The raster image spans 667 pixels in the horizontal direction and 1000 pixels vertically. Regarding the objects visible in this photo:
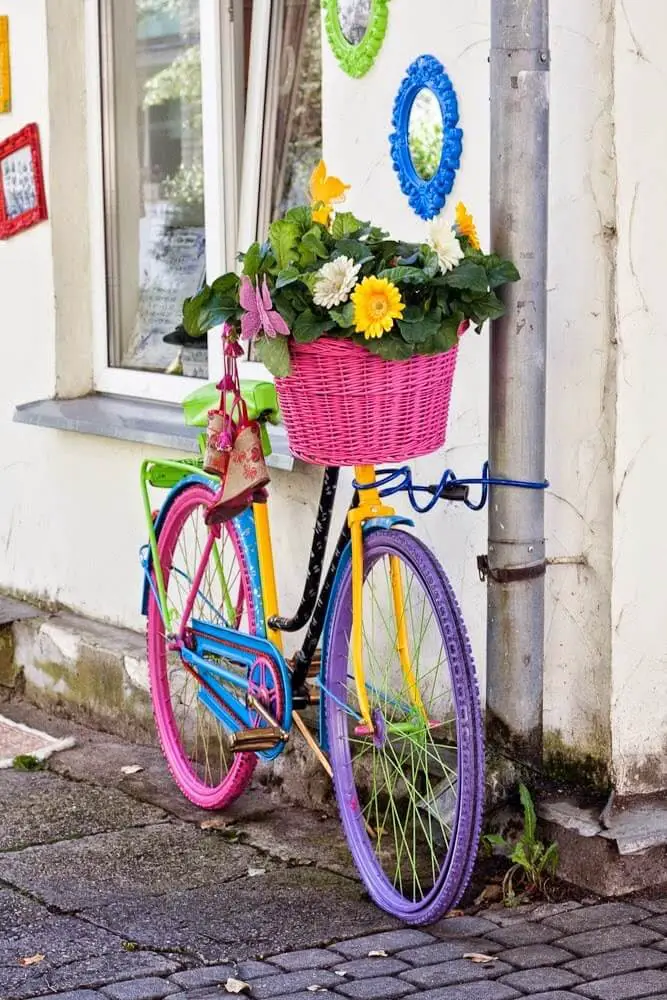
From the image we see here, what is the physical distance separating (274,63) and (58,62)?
996 millimetres

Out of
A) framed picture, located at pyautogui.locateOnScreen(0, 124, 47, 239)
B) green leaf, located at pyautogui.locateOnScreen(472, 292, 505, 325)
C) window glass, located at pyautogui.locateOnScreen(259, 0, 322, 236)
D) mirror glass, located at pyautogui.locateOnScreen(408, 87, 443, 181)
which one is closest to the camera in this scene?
green leaf, located at pyautogui.locateOnScreen(472, 292, 505, 325)

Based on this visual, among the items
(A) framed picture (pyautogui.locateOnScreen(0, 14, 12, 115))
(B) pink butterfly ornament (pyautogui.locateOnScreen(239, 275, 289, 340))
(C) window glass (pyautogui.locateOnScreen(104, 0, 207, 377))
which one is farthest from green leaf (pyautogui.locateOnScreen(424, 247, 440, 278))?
(A) framed picture (pyautogui.locateOnScreen(0, 14, 12, 115))

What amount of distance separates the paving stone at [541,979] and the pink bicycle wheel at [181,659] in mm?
1319

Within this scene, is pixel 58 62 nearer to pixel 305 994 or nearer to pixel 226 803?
pixel 226 803

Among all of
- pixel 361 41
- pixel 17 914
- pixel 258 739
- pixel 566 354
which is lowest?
pixel 17 914

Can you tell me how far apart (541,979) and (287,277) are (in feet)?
5.22

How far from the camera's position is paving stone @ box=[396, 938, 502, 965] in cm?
389

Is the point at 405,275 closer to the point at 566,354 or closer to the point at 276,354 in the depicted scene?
the point at 276,354

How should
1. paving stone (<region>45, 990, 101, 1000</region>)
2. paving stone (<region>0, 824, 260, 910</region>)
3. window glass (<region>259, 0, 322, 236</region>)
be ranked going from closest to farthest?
paving stone (<region>45, 990, 101, 1000</region>) < paving stone (<region>0, 824, 260, 910</region>) < window glass (<region>259, 0, 322, 236</region>)

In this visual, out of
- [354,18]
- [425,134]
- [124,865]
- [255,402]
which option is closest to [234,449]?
[255,402]

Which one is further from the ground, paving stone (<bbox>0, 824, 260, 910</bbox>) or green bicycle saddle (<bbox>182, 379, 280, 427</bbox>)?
green bicycle saddle (<bbox>182, 379, 280, 427</bbox>)

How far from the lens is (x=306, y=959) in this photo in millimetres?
3943

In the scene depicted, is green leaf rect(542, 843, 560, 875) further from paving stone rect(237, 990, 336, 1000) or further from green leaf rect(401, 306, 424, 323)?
green leaf rect(401, 306, 424, 323)

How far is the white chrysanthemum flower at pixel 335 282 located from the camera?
151 inches
